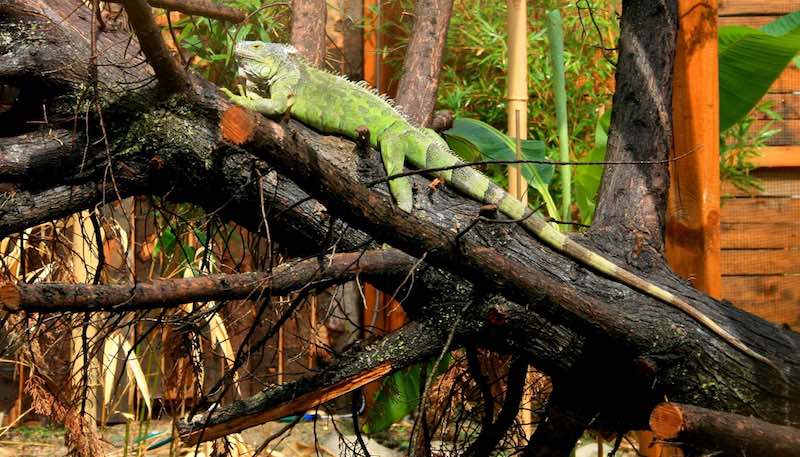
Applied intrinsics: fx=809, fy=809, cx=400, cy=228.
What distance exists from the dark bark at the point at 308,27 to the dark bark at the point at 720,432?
7.83 feet

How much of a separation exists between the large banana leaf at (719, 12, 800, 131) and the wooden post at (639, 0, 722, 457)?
414 millimetres

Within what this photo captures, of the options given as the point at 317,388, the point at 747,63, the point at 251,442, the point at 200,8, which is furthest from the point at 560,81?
the point at 251,442

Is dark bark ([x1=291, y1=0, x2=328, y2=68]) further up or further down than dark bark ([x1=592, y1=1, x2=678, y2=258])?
further up

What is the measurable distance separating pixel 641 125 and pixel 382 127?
102cm

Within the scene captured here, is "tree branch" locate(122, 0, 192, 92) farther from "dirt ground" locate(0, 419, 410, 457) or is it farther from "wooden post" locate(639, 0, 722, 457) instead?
"dirt ground" locate(0, 419, 410, 457)

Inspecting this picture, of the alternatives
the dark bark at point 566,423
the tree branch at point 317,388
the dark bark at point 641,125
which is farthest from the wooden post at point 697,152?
the tree branch at point 317,388

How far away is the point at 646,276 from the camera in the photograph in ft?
9.46

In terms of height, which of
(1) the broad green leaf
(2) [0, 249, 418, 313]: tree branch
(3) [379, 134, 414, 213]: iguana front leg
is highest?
(1) the broad green leaf

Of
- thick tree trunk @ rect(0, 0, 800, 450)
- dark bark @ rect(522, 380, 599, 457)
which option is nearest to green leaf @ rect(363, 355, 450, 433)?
dark bark @ rect(522, 380, 599, 457)

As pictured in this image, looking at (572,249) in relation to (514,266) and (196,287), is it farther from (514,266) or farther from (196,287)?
(196,287)

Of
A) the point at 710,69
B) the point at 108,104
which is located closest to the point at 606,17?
the point at 710,69

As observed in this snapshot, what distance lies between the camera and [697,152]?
12.4 ft

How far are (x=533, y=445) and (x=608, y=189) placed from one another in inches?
41.8

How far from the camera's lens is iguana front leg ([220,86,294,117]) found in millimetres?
3013
